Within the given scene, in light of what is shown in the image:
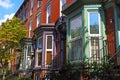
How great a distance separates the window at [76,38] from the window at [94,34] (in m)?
0.80

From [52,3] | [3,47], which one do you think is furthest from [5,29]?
[52,3]

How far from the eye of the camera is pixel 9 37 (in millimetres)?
28516

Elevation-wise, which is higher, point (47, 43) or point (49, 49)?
point (47, 43)

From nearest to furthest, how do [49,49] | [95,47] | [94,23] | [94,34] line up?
[95,47], [94,34], [94,23], [49,49]

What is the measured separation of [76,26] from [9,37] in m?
14.4

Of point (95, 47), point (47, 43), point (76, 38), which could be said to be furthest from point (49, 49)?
point (95, 47)

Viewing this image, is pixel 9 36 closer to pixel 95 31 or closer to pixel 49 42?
pixel 49 42

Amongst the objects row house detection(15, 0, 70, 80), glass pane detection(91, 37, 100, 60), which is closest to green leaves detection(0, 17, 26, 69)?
row house detection(15, 0, 70, 80)

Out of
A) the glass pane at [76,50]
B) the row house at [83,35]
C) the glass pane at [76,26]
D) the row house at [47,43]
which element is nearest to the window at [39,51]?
the row house at [47,43]

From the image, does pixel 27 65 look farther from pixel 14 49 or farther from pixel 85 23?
A: pixel 85 23

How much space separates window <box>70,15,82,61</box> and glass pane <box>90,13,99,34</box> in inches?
31.8

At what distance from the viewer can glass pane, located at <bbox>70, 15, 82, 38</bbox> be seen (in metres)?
15.4

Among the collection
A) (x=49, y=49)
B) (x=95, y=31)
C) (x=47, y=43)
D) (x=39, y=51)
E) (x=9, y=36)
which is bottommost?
(x=39, y=51)

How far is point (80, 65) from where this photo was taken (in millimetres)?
13258
